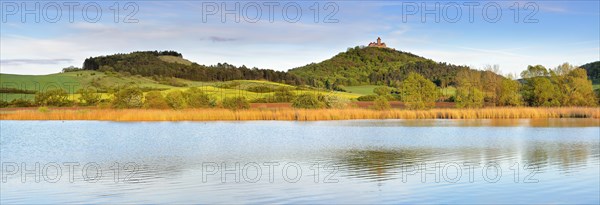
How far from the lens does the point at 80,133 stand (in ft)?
80.5

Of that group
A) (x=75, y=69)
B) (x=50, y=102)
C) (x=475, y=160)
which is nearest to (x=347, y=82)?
(x=75, y=69)

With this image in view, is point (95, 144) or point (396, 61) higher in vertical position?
point (396, 61)

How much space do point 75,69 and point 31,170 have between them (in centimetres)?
8169

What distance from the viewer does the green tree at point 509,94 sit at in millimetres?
44594

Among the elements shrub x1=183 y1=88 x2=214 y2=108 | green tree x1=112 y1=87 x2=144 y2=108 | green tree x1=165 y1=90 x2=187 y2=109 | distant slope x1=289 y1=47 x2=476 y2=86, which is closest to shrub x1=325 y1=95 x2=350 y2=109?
shrub x1=183 y1=88 x2=214 y2=108

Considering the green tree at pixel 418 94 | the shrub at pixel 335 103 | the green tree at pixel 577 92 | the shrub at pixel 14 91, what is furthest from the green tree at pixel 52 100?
the green tree at pixel 577 92

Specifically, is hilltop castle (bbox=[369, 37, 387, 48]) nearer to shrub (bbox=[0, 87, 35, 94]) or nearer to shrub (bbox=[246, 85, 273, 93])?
shrub (bbox=[246, 85, 273, 93])

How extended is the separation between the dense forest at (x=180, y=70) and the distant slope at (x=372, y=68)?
782 centimetres

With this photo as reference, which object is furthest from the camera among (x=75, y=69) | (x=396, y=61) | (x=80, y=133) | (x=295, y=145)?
(x=396, y=61)

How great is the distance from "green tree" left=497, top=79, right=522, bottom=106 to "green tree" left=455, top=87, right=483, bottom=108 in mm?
3026

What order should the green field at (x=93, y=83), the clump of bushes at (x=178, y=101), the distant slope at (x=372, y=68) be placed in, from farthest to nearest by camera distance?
the distant slope at (x=372, y=68) → the green field at (x=93, y=83) → the clump of bushes at (x=178, y=101)

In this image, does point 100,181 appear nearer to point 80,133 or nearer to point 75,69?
point 80,133

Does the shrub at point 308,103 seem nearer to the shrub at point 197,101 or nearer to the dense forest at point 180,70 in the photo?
the shrub at point 197,101

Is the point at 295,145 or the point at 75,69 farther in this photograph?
the point at 75,69
